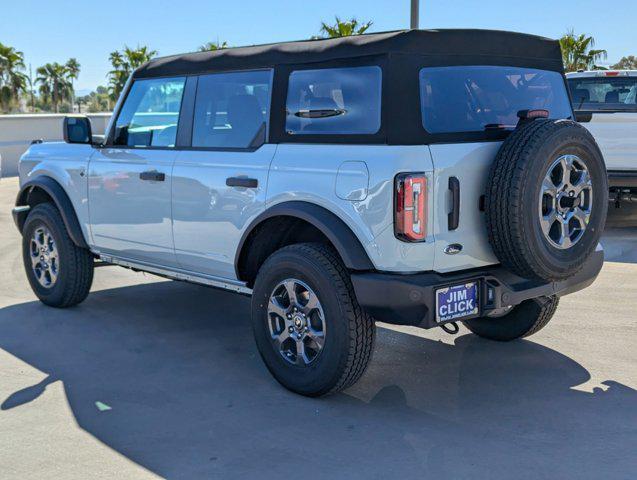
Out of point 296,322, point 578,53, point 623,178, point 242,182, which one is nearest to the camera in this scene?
point 296,322

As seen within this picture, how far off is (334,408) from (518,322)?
161 cm

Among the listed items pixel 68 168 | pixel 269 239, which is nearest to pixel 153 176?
pixel 269 239

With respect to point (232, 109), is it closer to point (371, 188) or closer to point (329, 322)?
point (371, 188)

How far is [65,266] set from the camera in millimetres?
6355

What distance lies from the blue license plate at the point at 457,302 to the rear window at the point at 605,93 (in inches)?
259

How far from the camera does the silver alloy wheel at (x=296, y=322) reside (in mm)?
4406

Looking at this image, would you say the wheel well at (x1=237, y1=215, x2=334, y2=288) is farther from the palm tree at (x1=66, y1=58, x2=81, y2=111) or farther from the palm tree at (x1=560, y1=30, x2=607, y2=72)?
the palm tree at (x1=66, y1=58, x2=81, y2=111)

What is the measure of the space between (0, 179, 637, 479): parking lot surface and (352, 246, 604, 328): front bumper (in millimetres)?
562

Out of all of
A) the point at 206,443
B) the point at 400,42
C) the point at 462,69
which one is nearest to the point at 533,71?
the point at 462,69

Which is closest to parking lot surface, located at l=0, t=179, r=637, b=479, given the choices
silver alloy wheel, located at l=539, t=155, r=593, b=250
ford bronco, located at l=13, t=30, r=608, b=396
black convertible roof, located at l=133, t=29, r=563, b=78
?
ford bronco, located at l=13, t=30, r=608, b=396

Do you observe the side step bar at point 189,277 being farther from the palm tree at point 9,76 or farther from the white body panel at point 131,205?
the palm tree at point 9,76

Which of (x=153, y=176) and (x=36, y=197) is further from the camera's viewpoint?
(x=36, y=197)

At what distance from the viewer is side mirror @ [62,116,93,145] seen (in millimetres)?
6137

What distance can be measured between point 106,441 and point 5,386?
1123mm
